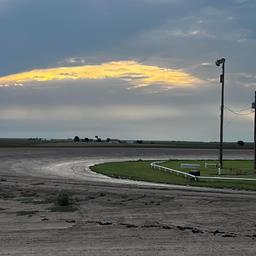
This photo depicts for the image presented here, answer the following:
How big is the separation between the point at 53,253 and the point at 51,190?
49.1 ft

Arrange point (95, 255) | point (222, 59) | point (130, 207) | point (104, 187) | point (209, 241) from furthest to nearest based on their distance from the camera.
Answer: point (222, 59) < point (104, 187) < point (130, 207) < point (209, 241) < point (95, 255)

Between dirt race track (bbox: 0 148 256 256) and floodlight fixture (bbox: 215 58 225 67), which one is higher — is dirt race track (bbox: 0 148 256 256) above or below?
below

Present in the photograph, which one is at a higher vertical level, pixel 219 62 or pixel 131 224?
pixel 219 62

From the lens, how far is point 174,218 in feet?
50.1

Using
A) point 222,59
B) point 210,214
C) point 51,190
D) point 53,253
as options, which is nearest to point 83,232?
point 53,253

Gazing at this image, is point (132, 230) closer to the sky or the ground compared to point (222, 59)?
closer to the ground

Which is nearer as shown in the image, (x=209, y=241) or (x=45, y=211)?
(x=209, y=241)

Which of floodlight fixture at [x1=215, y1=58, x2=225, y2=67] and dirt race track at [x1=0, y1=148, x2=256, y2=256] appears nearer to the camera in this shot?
dirt race track at [x1=0, y1=148, x2=256, y2=256]

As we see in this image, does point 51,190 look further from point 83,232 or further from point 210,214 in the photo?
point 83,232

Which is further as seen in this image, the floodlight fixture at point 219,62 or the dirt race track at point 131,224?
the floodlight fixture at point 219,62

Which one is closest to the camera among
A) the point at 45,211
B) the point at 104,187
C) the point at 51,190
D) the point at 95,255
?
the point at 95,255

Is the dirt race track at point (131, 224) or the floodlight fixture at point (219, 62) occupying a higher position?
the floodlight fixture at point (219, 62)

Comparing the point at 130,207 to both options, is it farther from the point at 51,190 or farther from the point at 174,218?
the point at 51,190

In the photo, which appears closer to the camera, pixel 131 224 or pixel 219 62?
pixel 131 224
